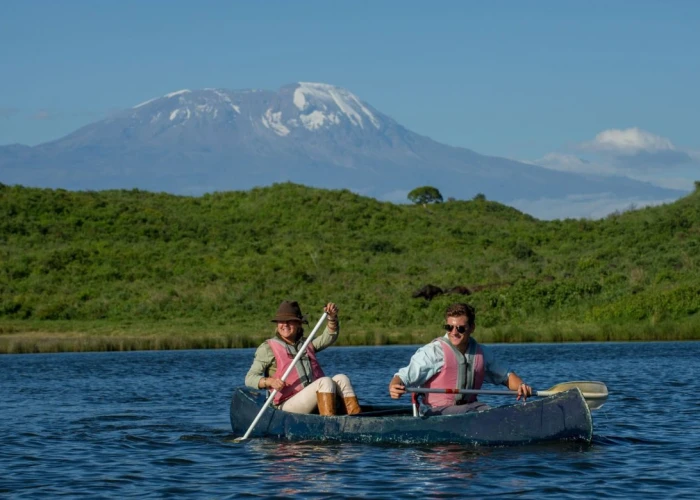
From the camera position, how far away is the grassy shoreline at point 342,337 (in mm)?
36625

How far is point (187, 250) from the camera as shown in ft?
200

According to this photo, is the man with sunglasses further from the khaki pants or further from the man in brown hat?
the man in brown hat

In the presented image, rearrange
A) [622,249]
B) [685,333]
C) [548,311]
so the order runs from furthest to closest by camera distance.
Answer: [622,249], [548,311], [685,333]

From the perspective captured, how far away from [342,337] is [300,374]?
74.9 ft

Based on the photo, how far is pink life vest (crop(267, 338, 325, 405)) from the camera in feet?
50.2

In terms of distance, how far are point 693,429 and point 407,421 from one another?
4228mm

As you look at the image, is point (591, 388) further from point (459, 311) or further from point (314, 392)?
point (314, 392)

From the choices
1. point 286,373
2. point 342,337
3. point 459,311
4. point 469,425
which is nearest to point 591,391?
point 469,425

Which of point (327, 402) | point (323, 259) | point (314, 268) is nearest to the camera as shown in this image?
point (327, 402)

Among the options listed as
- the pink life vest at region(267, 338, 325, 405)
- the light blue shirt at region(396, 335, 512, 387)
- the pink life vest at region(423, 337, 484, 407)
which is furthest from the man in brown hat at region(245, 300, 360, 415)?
the pink life vest at region(423, 337, 484, 407)

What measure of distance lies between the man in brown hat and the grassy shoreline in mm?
21735

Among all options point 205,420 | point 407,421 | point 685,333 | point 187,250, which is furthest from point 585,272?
point 407,421

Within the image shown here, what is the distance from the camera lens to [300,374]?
15398 mm

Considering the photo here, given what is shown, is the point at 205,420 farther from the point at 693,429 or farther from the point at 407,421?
the point at 693,429
